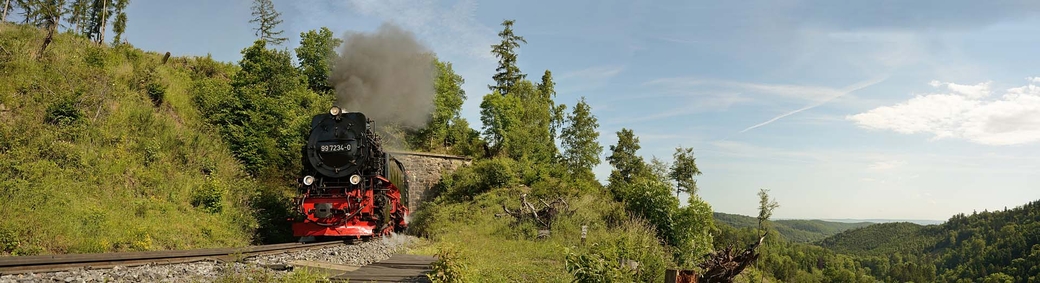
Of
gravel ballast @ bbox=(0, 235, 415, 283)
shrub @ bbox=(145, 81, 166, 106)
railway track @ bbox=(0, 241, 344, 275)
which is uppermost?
shrub @ bbox=(145, 81, 166, 106)

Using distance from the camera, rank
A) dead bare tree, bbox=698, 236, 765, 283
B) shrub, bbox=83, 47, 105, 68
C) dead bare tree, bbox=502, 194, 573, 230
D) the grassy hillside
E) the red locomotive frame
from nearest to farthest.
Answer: dead bare tree, bbox=698, 236, 765, 283
the grassy hillside
the red locomotive frame
dead bare tree, bbox=502, 194, 573, 230
shrub, bbox=83, 47, 105, 68

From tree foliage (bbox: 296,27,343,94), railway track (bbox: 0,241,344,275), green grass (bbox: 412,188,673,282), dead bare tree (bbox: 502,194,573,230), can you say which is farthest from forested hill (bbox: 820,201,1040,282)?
railway track (bbox: 0,241,344,275)

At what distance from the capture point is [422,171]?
28.3 m

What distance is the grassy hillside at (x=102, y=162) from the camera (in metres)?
9.44

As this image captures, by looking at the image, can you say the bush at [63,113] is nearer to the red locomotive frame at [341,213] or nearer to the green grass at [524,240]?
the red locomotive frame at [341,213]

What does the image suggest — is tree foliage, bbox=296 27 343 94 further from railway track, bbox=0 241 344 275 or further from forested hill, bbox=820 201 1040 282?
forested hill, bbox=820 201 1040 282

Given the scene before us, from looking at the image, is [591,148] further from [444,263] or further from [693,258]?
[444,263]

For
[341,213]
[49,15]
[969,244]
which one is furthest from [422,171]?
[969,244]

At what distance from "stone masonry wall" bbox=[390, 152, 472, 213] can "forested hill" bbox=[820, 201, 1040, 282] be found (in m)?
96.1

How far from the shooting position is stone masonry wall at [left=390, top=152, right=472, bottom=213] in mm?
27500

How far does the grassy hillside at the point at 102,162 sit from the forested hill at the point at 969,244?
10786 cm

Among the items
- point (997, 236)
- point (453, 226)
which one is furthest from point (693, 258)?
point (997, 236)

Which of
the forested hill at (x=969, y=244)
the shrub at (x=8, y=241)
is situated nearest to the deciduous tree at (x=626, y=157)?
the shrub at (x=8, y=241)

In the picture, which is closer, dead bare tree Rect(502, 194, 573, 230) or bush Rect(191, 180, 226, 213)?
bush Rect(191, 180, 226, 213)
